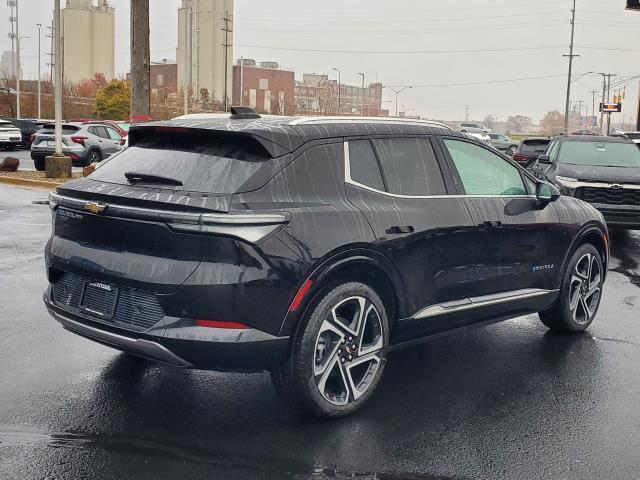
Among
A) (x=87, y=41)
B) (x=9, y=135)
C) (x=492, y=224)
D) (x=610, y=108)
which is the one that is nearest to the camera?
Answer: (x=492, y=224)

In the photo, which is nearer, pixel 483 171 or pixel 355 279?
pixel 355 279

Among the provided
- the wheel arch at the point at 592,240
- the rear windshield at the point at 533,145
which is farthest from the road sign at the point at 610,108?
the wheel arch at the point at 592,240

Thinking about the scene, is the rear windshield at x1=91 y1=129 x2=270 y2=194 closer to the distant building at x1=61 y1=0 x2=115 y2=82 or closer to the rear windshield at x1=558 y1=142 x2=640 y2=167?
the rear windshield at x1=558 y1=142 x2=640 y2=167

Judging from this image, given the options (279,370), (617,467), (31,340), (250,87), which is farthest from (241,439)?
(250,87)

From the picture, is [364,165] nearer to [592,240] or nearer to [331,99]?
[592,240]

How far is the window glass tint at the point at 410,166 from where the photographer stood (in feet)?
16.8

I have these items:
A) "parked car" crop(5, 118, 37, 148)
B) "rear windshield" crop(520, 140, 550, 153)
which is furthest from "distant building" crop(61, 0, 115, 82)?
"rear windshield" crop(520, 140, 550, 153)

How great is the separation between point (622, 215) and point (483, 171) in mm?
7185

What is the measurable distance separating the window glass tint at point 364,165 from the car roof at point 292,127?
0.26 feet

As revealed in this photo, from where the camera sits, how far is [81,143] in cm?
2484

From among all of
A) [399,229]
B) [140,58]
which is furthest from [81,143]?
[399,229]

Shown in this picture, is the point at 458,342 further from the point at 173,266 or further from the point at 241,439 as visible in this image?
the point at 173,266

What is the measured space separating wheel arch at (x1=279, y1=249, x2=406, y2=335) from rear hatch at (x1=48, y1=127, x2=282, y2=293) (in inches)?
21.4

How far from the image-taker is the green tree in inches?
2559
